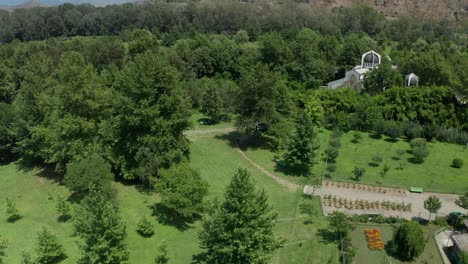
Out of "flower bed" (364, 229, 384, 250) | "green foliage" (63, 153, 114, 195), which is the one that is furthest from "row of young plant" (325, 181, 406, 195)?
"green foliage" (63, 153, 114, 195)

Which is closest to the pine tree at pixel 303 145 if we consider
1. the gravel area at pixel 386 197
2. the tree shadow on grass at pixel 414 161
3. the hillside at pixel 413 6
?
the gravel area at pixel 386 197

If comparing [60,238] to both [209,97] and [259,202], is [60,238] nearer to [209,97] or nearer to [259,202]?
[259,202]

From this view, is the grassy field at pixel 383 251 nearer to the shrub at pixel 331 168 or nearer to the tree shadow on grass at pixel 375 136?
the shrub at pixel 331 168

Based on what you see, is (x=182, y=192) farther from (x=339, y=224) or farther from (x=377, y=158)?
(x=377, y=158)

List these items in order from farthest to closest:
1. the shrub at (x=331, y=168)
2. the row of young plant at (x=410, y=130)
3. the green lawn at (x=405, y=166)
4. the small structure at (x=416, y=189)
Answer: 1. the row of young plant at (x=410, y=130)
2. the shrub at (x=331, y=168)
3. the green lawn at (x=405, y=166)
4. the small structure at (x=416, y=189)

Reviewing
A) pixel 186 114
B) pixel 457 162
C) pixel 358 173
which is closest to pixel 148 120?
pixel 186 114

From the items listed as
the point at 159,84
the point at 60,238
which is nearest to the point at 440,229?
the point at 159,84

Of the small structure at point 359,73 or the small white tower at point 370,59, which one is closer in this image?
the small structure at point 359,73
